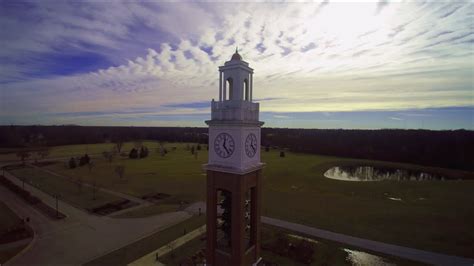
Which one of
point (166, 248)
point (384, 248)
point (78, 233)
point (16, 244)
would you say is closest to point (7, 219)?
point (16, 244)

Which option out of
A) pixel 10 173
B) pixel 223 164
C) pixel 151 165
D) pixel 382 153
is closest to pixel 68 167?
pixel 10 173

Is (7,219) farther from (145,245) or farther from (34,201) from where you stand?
(145,245)

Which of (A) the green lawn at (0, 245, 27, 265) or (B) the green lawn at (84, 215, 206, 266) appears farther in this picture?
(A) the green lawn at (0, 245, 27, 265)

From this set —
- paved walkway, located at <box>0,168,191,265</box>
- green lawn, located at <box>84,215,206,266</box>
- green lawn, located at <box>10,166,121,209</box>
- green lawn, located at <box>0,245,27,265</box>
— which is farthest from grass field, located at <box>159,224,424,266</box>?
green lawn, located at <box>10,166,121,209</box>

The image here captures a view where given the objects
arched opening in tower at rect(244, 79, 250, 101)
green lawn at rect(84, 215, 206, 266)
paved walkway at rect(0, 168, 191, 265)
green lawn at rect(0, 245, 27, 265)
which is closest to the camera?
arched opening in tower at rect(244, 79, 250, 101)

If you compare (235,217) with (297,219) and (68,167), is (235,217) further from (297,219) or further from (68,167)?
(68,167)

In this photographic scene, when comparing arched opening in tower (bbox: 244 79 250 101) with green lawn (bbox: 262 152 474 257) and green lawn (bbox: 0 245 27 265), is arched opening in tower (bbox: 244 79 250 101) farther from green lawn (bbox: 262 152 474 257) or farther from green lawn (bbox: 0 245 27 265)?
green lawn (bbox: 0 245 27 265)
